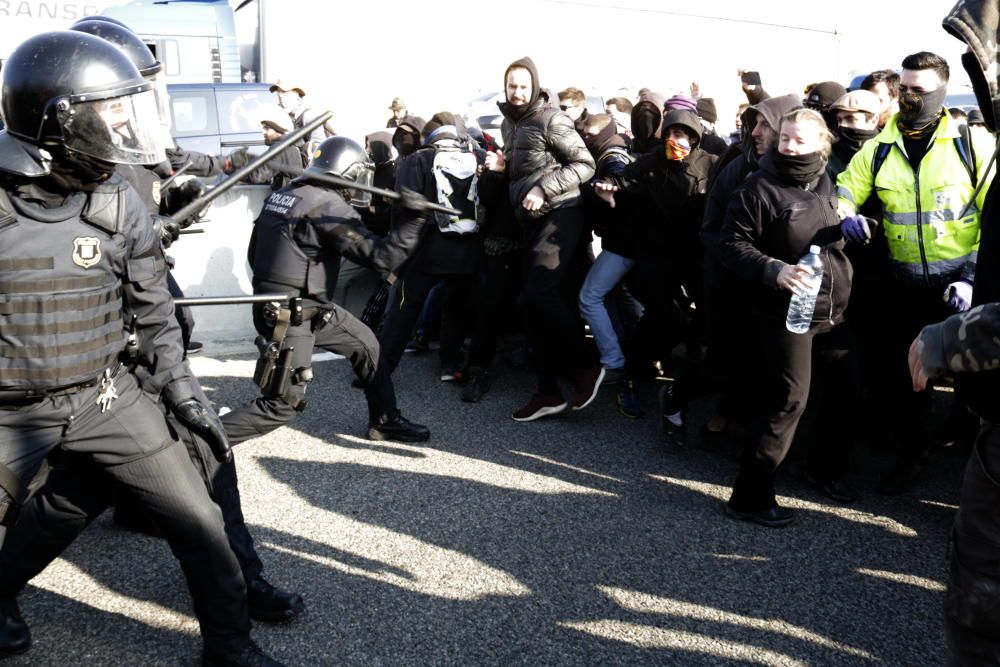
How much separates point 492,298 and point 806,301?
8.32 ft

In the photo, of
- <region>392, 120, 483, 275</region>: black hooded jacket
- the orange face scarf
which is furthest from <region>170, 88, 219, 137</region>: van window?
the orange face scarf

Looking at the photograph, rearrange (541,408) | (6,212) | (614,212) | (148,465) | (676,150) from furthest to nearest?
(614,212)
(541,408)
(676,150)
(148,465)
(6,212)

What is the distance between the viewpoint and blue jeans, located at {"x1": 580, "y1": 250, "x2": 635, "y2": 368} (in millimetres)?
5656

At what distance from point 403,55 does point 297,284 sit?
34.9 ft

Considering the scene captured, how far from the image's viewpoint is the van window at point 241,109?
1145cm

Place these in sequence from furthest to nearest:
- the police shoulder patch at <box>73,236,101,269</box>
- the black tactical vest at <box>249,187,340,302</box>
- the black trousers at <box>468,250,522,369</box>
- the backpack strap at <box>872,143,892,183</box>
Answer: the black trousers at <box>468,250,522,369</box> → the black tactical vest at <box>249,187,340,302</box> → the backpack strap at <box>872,143,892,183</box> → the police shoulder patch at <box>73,236,101,269</box>

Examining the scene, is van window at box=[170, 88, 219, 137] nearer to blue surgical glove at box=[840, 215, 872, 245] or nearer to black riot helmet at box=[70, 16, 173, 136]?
black riot helmet at box=[70, 16, 173, 136]

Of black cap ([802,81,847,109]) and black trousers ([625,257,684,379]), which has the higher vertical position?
black cap ([802,81,847,109])

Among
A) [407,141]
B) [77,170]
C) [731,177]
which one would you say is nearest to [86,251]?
[77,170]

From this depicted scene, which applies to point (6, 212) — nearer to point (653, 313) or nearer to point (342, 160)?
point (342, 160)

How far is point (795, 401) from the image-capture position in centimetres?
391

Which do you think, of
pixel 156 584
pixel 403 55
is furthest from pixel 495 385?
pixel 403 55

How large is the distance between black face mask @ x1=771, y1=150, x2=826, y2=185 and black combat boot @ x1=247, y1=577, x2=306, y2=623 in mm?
2684

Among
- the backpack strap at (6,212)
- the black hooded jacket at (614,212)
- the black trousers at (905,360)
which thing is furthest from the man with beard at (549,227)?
the backpack strap at (6,212)
